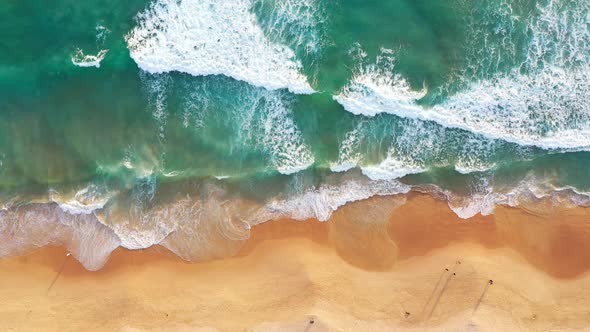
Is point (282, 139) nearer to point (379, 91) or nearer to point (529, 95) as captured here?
point (379, 91)

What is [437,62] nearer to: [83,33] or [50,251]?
[83,33]

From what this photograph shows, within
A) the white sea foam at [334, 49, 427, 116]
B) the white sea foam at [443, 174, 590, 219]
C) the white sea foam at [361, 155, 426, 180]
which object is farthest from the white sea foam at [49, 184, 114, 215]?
the white sea foam at [443, 174, 590, 219]

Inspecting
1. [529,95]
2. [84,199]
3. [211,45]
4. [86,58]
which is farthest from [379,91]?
[84,199]

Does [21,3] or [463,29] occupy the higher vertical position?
[463,29]

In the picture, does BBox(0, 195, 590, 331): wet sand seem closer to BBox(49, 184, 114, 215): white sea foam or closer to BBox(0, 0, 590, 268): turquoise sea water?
BBox(0, 0, 590, 268): turquoise sea water

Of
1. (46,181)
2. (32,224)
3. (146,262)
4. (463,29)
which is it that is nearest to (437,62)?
(463,29)

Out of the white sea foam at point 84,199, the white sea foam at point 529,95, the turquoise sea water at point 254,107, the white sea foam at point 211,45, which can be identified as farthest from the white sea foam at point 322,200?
the white sea foam at point 84,199

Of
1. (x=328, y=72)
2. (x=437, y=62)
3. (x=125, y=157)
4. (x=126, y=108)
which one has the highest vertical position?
(x=437, y=62)
